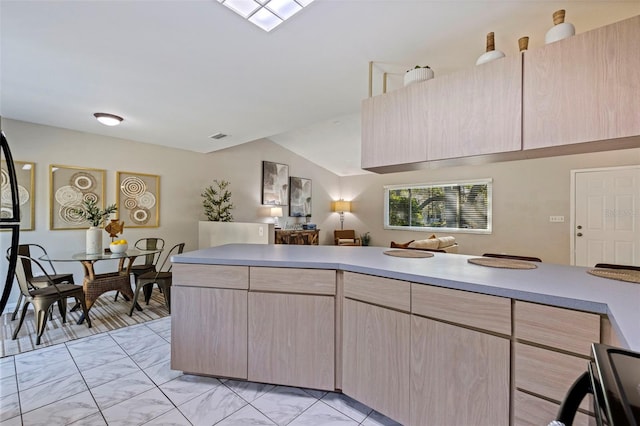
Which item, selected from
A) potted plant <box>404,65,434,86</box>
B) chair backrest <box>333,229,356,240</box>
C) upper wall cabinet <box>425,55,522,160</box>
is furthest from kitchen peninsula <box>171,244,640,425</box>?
chair backrest <box>333,229,356,240</box>

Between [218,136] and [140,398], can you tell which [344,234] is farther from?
[140,398]

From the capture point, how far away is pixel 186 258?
198 cm

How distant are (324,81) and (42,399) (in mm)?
3113

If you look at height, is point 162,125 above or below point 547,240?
above

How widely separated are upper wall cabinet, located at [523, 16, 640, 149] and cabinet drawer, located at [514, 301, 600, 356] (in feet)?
3.19

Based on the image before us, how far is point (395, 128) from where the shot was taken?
2.13 metres

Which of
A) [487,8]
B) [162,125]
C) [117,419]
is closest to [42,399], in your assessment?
[117,419]

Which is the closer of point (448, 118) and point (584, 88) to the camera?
point (584, 88)

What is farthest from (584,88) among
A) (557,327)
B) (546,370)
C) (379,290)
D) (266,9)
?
(266,9)

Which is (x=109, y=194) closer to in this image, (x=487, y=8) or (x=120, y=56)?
(x=120, y=56)

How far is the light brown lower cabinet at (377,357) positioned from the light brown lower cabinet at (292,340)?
0.40ft

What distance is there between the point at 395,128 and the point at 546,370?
1.66 m

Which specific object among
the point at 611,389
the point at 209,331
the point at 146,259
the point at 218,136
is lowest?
the point at 209,331

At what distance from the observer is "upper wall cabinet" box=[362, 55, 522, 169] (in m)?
1.69
